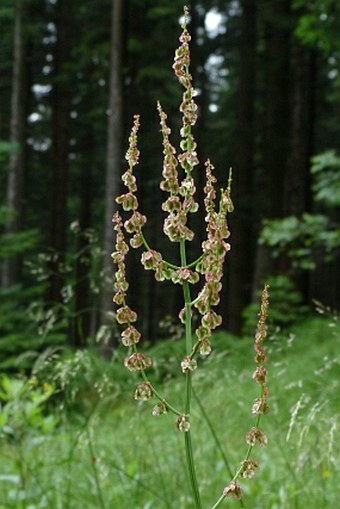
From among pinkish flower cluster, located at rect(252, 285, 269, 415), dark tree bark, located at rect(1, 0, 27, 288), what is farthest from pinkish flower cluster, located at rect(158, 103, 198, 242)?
dark tree bark, located at rect(1, 0, 27, 288)

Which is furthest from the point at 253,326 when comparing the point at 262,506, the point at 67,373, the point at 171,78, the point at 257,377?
the point at 257,377

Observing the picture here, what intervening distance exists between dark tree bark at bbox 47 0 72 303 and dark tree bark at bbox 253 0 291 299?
5245mm

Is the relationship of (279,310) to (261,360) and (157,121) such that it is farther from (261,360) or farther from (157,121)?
(261,360)

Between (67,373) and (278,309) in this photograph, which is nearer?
(67,373)

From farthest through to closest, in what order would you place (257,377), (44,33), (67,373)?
1. (44,33)
2. (67,373)
3. (257,377)

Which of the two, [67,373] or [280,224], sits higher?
[280,224]

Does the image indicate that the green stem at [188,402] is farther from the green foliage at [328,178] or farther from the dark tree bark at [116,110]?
the dark tree bark at [116,110]

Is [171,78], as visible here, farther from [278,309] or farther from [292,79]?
[278,309]

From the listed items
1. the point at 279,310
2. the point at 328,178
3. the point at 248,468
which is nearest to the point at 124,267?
the point at 248,468

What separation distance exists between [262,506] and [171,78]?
1325cm

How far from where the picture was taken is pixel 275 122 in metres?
15.4

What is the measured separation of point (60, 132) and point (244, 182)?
5251 mm

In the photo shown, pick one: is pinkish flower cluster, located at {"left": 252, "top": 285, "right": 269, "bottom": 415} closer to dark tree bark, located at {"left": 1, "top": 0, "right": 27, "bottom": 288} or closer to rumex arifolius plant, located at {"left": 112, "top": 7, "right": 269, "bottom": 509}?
rumex arifolius plant, located at {"left": 112, "top": 7, "right": 269, "bottom": 509}

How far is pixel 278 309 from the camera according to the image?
12.0 metres
